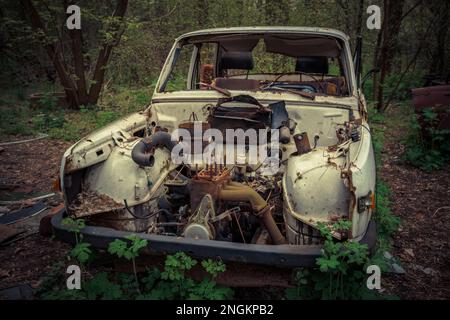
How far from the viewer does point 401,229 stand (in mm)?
4086

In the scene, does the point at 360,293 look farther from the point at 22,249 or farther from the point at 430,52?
the point at 430,52

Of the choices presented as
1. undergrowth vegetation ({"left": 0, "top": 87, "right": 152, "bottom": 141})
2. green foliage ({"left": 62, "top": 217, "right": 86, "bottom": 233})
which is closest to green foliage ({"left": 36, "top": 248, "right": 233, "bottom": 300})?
green foliage ({"left": 62, "top": 217, "right": 86, "bottom": 233})

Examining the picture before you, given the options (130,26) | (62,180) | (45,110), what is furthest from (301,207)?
(45,110)

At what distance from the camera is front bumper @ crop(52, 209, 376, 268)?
234 cm

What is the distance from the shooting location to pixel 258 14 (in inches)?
444

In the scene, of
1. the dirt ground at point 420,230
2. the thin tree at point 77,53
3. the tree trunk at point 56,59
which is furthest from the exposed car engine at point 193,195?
the tree trunk at point 56,59

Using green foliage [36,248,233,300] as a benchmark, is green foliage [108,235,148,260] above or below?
above

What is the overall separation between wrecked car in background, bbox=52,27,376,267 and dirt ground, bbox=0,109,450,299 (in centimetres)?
84

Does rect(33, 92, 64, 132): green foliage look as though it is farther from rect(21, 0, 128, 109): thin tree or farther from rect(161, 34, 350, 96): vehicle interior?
rect(161, 34, 350, 96): vehicle interior

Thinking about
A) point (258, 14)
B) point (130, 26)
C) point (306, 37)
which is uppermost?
point (258, 14)

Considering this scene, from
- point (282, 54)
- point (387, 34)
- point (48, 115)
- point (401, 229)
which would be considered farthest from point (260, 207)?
point (48, 115)

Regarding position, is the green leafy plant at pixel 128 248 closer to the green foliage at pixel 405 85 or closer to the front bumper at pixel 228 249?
the front bumper at pixel 228 249

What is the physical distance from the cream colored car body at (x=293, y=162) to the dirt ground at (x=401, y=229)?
102 centimetres
